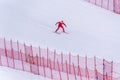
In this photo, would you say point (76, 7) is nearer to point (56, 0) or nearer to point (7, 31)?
point (56, 0)

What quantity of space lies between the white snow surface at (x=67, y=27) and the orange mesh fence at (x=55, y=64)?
1.11 ft

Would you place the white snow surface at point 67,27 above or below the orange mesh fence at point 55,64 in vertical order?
above

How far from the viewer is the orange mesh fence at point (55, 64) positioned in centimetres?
765

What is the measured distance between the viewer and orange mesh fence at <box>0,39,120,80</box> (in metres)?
7.65

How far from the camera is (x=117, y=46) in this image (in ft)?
28.9

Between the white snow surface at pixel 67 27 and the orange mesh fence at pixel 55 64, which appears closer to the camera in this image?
the orange mesh fence at pixel 55 64

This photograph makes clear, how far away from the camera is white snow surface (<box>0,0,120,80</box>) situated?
8711 millimetres

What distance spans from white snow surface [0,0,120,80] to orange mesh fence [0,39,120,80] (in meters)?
0.34

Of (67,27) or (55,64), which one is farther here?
(67,27)

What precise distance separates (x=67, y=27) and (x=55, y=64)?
1.68 metres

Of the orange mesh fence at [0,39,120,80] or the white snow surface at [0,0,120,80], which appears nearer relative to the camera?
the orange mesh fence at [0,39,120,80]

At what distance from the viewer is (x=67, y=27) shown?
31.1ft

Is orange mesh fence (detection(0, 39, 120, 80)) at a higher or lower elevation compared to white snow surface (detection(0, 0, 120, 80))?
lower

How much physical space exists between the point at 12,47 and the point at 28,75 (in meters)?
0.98
